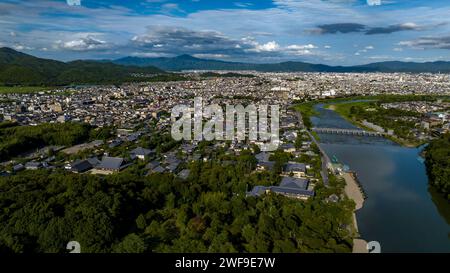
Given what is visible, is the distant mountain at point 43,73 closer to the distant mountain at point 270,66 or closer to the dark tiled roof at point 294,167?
the dark tiled roof at point 294,167

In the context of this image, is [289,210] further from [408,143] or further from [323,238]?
[408,143]

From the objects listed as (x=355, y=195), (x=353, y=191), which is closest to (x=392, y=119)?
(x=353, y=191)

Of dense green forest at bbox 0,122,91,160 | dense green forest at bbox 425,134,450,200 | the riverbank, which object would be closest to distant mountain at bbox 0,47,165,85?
dense green forest at bbox 0,122,91,160

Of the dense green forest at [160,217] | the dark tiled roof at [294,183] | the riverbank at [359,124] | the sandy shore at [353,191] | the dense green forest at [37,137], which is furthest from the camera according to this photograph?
the riverbank at [359,124]

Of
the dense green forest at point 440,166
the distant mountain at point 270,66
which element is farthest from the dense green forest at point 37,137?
the distant mountain at point 270,66

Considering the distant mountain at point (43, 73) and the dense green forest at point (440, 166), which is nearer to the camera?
the dense green forest at point (440, 166)

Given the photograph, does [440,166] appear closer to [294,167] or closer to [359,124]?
[294,167]
